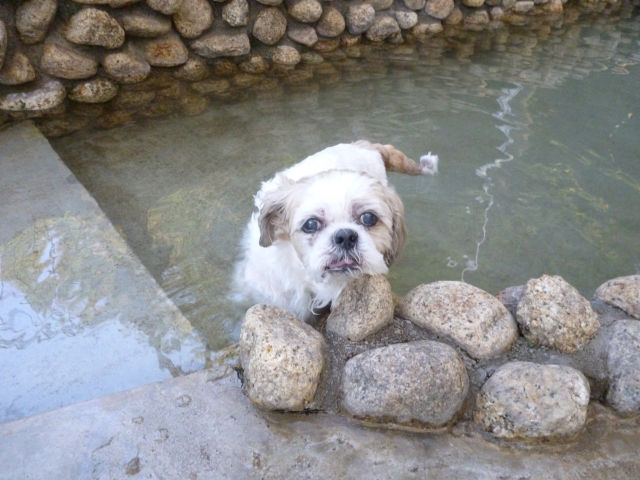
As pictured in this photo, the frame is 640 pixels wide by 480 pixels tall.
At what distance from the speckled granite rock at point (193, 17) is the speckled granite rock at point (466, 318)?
401 centimetres

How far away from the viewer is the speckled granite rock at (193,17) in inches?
206

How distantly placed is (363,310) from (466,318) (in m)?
0.49

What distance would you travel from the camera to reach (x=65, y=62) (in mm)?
4629

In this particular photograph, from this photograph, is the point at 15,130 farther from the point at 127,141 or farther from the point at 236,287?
the point at 236,287

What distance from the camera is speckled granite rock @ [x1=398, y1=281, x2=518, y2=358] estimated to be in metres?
2.48

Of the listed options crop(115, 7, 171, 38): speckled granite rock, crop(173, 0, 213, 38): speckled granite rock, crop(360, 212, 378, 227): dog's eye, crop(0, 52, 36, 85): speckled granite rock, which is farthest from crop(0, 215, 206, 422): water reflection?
crop(173, 0, 213, 38): speckled granite rock

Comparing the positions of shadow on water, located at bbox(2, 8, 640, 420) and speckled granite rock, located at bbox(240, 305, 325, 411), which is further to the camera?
shadow on water, located at bbox(2, 8, 640, 420)

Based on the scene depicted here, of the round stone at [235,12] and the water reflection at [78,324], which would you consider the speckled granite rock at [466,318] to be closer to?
the water reflection at [78,324]

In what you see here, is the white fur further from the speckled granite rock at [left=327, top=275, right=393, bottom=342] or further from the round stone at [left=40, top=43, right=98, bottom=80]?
the round stone at [left=40, top=43, right=98, bottom=80]

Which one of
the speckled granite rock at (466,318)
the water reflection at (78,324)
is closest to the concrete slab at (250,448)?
the water reflection at (78,324)

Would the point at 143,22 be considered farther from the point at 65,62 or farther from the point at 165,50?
the point at 65,62

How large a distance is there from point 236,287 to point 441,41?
5627mm

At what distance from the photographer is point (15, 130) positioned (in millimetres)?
4410

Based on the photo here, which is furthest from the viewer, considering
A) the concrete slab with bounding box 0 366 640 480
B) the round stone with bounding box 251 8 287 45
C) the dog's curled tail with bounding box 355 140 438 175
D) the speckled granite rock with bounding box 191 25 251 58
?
the round stone with bounding box 251 8 287 45
